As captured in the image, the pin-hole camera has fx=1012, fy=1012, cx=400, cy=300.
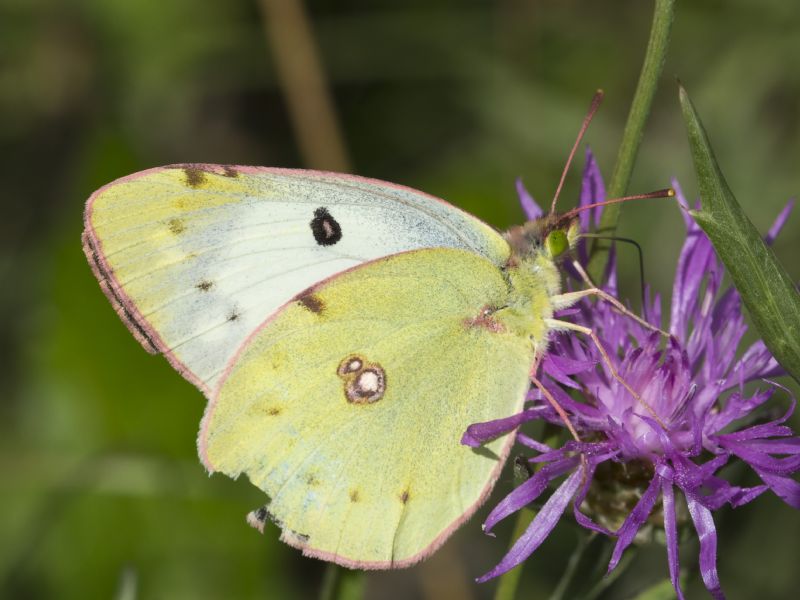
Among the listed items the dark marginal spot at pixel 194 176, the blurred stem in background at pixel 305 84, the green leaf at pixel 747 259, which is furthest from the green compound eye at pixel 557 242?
the blurred stem in background at pixel 305 84

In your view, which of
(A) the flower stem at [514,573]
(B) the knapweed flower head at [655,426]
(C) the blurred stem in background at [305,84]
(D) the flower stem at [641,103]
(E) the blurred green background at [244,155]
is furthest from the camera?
(C) the blurred stem in background at [305,84]

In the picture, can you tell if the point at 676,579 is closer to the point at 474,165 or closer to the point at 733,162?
the point at 733,162

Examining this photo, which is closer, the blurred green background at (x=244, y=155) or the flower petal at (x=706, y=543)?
the flower petal at (x=706, y=543)

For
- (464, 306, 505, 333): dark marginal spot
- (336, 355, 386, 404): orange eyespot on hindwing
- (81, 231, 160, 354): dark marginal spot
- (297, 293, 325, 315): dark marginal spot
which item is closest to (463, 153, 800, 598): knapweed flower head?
(464, 306, 505, 333): dark marginal spot

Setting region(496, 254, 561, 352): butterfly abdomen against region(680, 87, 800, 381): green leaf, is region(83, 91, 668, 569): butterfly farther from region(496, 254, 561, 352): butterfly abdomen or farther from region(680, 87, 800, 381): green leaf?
region(680, 87, 800, 381): green leaf

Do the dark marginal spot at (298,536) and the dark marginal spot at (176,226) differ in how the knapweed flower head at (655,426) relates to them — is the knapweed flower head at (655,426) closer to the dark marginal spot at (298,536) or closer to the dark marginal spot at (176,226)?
the dark marginal spot at (298,536)

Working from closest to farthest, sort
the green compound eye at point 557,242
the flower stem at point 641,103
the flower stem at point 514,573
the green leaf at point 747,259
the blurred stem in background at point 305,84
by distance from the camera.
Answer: the green leaf at point 747,259 < the flower stem at point 641,103 < the flower stem at point 514,573 < the green compound eye at point 557,242 < the blurred stem in background at point 305,84

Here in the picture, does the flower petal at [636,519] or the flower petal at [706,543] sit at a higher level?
the flower petal at [636,519]

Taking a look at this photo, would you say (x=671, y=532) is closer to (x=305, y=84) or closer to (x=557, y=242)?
(x=557, y=242)
